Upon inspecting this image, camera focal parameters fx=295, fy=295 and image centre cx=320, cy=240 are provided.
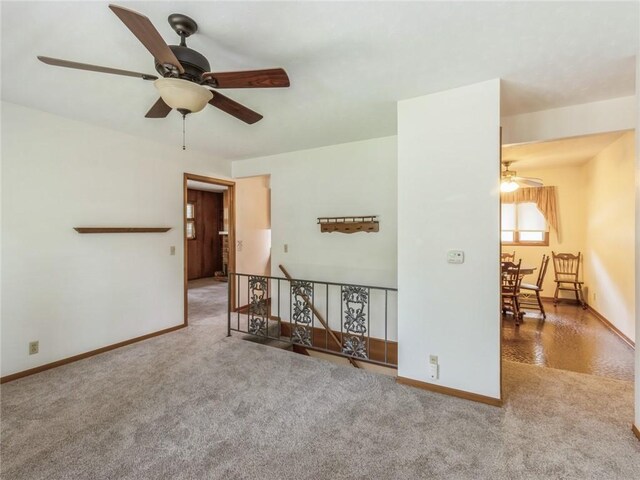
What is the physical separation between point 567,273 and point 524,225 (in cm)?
119

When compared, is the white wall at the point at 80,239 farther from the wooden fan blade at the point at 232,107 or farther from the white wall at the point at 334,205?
the wooden fan blade at the point at 232,107

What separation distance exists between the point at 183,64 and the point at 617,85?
3192mm

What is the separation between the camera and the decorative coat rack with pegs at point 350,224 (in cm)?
372

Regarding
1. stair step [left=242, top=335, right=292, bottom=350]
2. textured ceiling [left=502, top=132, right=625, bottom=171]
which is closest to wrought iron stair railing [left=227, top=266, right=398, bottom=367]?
stair step [left=242, top=335, right=292, bottom=350]

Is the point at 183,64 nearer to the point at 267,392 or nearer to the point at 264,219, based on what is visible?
the point at 267,392

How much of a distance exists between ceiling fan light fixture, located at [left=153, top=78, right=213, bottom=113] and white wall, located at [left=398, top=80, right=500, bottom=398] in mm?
1676

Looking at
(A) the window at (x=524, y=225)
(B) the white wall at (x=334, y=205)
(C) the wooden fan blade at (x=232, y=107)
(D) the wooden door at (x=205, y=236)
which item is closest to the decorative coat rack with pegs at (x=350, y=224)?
(B) the white wall at (x=334, y=205)

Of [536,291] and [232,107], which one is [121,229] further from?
[536,291]

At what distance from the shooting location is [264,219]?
5637 mm

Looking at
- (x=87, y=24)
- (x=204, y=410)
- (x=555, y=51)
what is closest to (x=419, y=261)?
(x=555, y=51)

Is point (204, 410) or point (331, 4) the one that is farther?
point (204, 410)

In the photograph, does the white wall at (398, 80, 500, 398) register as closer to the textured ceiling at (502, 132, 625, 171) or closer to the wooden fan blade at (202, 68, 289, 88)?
the wooden fan blade at (202, 68, 289, 88)

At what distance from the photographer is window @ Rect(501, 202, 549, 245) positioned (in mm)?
6101

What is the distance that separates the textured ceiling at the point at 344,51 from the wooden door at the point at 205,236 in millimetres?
5410
